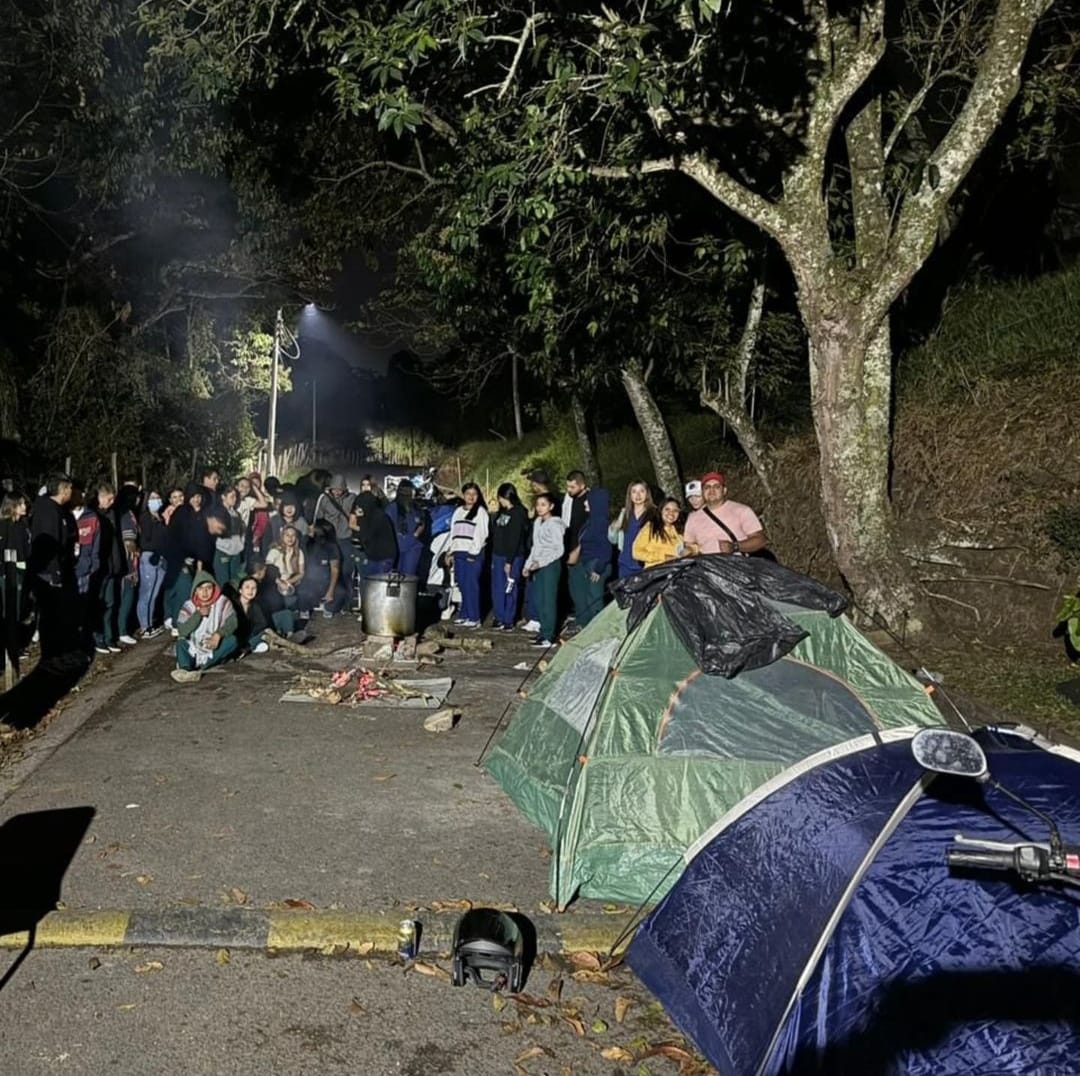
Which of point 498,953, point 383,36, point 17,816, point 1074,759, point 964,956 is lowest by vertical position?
point 17,816

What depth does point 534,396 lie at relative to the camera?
104 ft

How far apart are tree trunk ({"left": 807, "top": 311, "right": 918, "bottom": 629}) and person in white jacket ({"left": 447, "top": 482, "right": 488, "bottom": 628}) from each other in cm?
484

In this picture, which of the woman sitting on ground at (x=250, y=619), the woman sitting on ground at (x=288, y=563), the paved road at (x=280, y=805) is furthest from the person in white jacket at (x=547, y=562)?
the woman sitting on ground at (x=250, y=619)

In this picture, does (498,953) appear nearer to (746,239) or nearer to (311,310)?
(746,239)

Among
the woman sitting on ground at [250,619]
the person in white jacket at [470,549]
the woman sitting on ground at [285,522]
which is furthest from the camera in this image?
the person in white jacket at [470,549]

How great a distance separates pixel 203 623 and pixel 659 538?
14.5ft

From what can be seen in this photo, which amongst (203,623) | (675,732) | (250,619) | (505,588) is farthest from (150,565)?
(675,732)

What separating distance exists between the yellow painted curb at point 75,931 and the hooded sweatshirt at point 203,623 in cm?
525

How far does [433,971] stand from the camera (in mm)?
4707

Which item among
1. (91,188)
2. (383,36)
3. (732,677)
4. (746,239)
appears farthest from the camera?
(91,188)

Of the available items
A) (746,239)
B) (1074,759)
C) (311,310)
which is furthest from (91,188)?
(1074,759)

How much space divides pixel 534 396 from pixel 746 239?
17574 mm

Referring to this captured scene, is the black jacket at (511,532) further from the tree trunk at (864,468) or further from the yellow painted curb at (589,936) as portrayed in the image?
the yellow painted curb at (589,936)

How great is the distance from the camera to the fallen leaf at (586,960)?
4.81 metres
